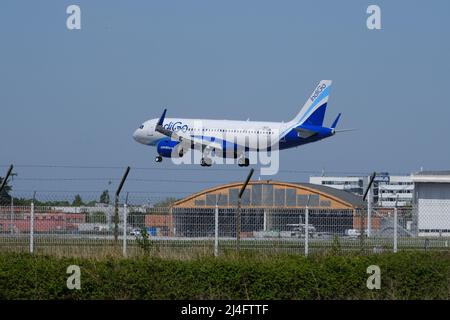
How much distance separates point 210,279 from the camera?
578 inches

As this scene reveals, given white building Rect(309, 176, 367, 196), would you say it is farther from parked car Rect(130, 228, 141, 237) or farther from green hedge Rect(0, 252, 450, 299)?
green hedge Rect(0, 252, 450, 299)

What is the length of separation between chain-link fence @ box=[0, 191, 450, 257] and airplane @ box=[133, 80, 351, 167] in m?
29.6

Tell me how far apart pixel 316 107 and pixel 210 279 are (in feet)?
135

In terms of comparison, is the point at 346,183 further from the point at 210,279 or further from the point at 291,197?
the point at 210,279

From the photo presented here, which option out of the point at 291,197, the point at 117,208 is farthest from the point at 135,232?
the point at 291,197

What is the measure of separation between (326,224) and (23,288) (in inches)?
333

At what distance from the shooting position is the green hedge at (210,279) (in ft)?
47.3

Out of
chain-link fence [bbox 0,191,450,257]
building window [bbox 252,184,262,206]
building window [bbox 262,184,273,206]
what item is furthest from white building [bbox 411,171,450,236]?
building window [bbox 262,184,273,206]

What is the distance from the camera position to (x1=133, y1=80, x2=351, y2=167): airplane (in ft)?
173

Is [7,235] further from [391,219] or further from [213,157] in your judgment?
[213,157]

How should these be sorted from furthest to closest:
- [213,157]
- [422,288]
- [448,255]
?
[213,157] < [448,255] < [422,288]
